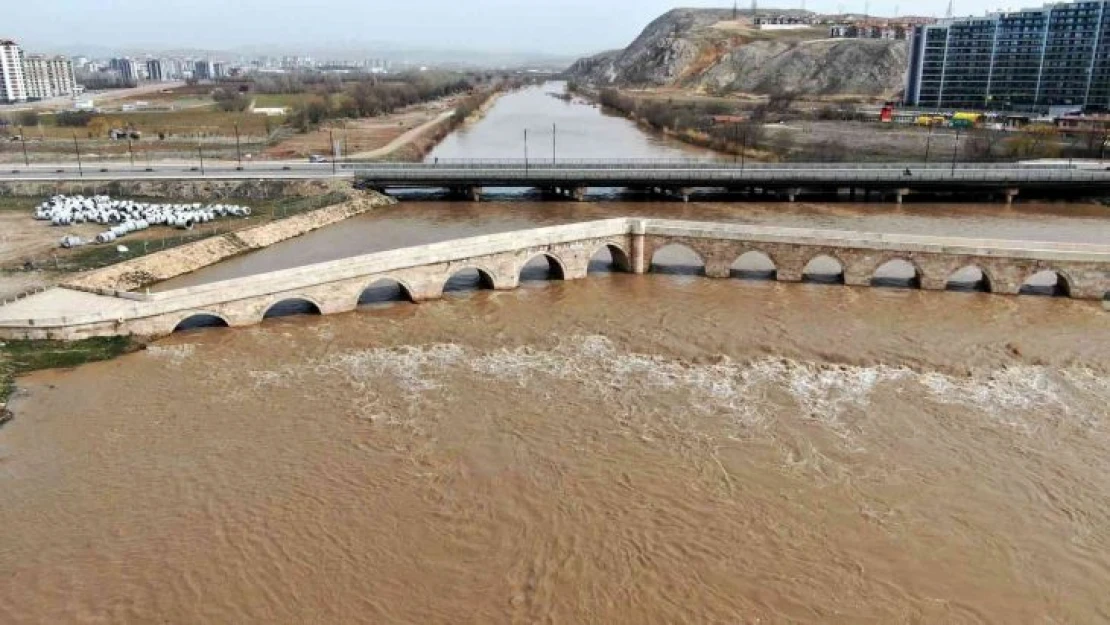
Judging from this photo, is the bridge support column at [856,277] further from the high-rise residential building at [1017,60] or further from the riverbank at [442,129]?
the high-rise residential building at [1017,60]

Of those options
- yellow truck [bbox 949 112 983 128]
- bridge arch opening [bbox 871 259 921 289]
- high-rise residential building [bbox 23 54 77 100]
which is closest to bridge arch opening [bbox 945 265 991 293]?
bridge arch opening [bbox 871 259 921 289]

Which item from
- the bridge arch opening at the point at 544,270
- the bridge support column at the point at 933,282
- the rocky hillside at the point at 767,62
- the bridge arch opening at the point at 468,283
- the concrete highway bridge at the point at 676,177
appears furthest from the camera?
the rocky hillside at the point at 767,62

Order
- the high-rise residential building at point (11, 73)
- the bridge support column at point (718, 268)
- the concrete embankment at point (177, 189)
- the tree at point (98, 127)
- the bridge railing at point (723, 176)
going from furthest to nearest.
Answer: the high-rise residential building at point (11, 73)
the tree at point (98, 127)
the bridge railing at point (723, 176)
the concrete embankment at point (177, 189)
the bridge support column at point (718, 268)

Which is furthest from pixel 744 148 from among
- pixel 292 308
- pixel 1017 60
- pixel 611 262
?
pixel 292 308

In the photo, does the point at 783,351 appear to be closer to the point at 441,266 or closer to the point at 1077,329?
the point at 1077,329

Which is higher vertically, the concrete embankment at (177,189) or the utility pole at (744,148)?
the utility pole at (744,148)

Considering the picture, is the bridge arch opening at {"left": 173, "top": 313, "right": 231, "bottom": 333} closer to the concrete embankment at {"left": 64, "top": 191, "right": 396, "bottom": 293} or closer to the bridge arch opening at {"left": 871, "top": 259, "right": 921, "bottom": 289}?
the concrete embankment at {"left": 64, "top": 191, "right": 396, "bottom": 293}

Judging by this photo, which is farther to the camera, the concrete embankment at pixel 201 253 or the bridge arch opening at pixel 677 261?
the bridge arch opening at pixel 677 261

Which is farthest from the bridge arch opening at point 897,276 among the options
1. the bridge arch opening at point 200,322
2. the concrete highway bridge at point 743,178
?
the bridge arch opening at point 200,322
